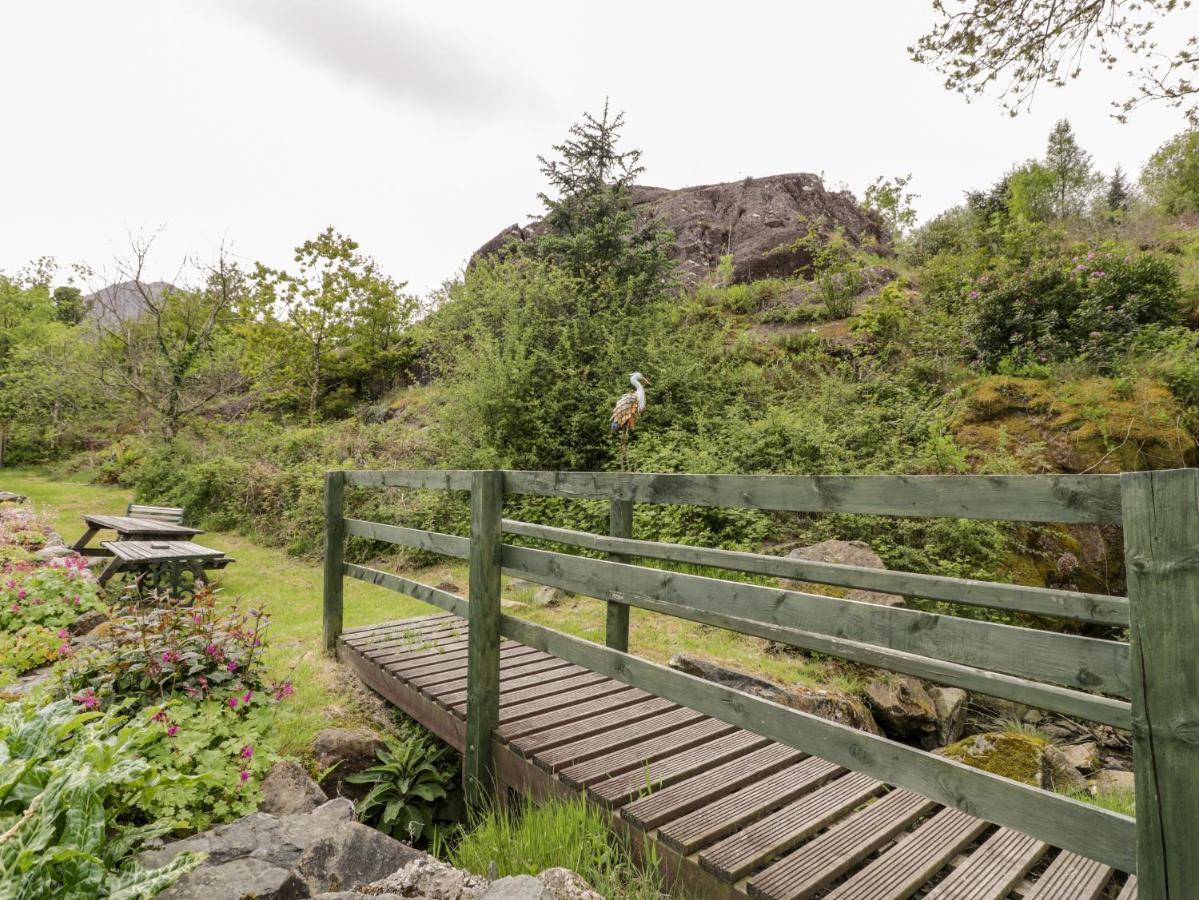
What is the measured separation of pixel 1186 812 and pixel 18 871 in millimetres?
2505

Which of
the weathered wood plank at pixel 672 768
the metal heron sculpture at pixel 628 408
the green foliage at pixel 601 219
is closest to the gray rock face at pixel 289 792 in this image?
the weathered wood plank at pixel 672 768

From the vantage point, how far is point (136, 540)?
275 inches

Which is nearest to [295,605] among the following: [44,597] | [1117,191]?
[44,597]

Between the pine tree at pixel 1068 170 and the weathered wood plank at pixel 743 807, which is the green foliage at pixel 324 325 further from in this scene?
the pine tree at pixel 1068 170

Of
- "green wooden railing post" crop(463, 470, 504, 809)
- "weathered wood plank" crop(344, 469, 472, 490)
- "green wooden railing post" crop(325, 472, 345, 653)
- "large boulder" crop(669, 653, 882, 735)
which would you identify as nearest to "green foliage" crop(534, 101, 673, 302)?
"green wooden railing post" crop(325, 472, 345, 653)

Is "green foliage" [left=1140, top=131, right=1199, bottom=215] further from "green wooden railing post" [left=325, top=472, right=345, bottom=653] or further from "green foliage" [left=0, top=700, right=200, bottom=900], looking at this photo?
"green foliage" [left=0, top=700, right=200, bottom=900]

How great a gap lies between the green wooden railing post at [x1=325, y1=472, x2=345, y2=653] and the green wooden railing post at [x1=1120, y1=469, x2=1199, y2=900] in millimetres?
4547

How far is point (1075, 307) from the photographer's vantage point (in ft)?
26.3

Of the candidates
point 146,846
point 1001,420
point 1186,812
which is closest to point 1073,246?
point 1001,420

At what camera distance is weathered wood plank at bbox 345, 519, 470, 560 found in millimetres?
3121

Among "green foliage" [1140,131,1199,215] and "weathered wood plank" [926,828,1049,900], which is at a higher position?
"green foliage" [1140,131,1199,215]

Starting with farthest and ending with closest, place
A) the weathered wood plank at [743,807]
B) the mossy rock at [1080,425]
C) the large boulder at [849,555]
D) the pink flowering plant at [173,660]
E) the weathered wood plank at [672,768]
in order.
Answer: the mossy rock at [1080,425] → the large boulder at [849,555] → the pink flowering plant at [173,660] → the weathered wood plank at [672,768] → the weathered wood plank at [743,807]

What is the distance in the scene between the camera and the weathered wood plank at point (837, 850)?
1.77 m

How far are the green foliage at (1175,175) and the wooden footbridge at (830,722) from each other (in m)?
17.2
